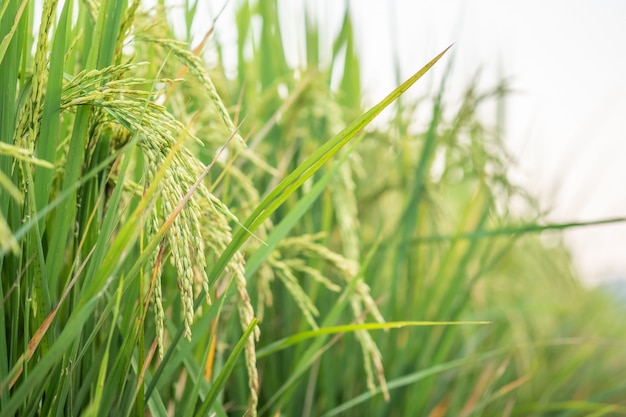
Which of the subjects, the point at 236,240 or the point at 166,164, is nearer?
the point at 166,164

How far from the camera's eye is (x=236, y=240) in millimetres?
772

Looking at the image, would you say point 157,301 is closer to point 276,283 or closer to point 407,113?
point 276,283

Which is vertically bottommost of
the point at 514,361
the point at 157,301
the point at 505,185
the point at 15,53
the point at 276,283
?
the point at 514,361

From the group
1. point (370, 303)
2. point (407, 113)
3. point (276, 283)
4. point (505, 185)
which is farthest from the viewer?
point (407, 113)

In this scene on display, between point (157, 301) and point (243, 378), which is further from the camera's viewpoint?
point (243, 378)

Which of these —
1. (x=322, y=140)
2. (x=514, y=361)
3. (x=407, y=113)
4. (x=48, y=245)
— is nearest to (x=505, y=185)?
(x=407, y=113)

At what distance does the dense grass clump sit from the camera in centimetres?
71

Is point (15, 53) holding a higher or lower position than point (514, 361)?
higher

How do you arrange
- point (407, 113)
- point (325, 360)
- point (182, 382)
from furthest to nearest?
point (407, 113)
point (325, 360)
point (182, 382)

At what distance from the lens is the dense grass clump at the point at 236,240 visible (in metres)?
0.71

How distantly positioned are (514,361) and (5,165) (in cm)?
178

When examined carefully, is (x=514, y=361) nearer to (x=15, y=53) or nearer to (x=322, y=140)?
(x=322, y=140)

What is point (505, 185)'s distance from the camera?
1.63 meters

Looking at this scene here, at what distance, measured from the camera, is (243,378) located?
127 cm
